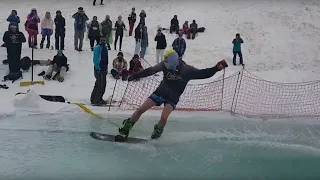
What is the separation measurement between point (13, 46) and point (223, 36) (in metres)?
11.4

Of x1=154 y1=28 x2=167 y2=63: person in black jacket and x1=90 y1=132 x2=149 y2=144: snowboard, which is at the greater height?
x1=154 y1=28 x2=167 y2=63: person in black jacket

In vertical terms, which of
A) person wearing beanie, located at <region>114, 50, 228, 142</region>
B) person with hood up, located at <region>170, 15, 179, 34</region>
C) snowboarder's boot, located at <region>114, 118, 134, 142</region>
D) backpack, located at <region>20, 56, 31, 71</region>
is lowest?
snowboarder's boot, located at <region>114, 118, 134, 142</region>

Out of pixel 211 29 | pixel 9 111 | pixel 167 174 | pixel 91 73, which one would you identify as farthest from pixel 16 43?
pixel 211 29

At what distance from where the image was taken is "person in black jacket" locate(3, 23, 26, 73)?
44.8 feet

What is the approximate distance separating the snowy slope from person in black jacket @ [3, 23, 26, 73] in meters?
0.53

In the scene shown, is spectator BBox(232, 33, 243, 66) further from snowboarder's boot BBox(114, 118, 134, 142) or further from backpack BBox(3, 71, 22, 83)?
snowboarder's boot BBox(114, 118, 134, 142)

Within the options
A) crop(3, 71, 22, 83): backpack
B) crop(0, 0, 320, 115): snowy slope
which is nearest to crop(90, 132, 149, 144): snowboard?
crop(0, 0, 320, 115): snowy slope

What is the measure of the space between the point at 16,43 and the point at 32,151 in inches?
278

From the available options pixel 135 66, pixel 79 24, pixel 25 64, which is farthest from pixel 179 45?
pixel 25 64

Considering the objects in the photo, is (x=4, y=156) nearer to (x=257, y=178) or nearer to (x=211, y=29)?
(x=257, y=178)

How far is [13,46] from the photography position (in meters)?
13.7

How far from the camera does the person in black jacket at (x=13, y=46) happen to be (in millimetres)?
13641

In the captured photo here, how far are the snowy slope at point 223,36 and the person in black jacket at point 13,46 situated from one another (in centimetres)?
53

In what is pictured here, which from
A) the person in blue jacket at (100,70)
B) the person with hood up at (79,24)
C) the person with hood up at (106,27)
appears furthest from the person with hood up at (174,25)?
the person in blue jacket at (100,70)
